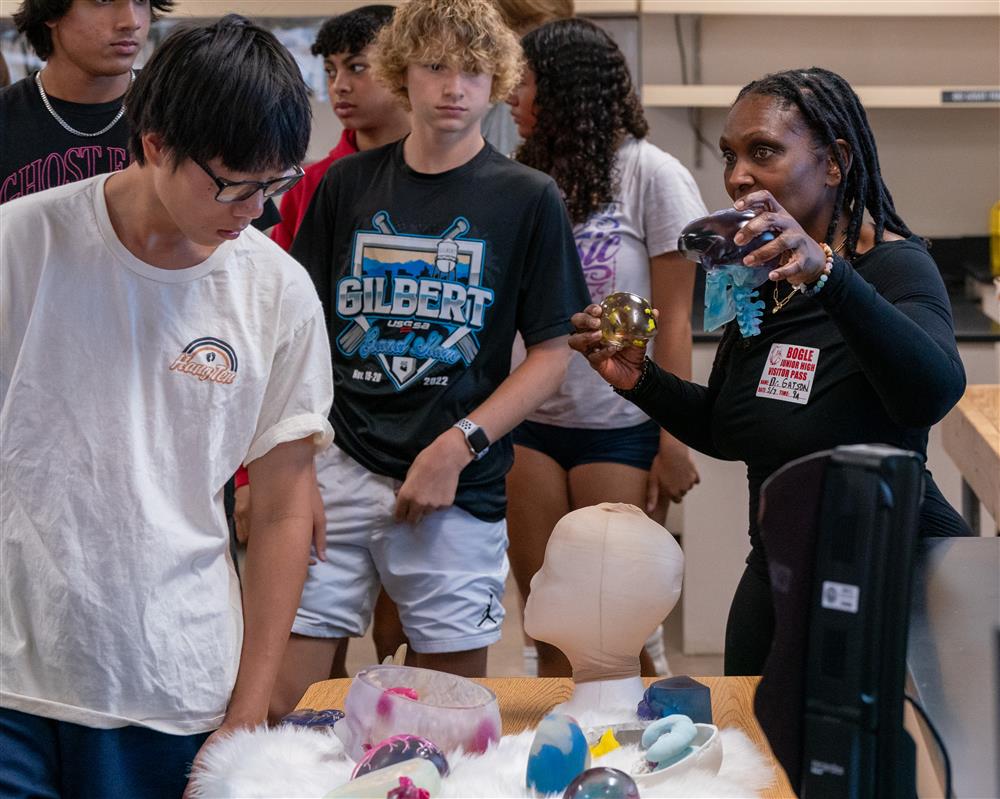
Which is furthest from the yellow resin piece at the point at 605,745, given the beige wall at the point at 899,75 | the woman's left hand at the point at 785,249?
the beige wall at the point at 899,75

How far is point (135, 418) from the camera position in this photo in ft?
4.21

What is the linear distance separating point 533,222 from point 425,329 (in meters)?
0.25

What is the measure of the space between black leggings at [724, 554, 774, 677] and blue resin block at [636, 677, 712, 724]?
8.7 inches

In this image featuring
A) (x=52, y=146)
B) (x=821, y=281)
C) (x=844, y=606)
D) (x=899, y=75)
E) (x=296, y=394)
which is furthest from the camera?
(x=899, y=75)

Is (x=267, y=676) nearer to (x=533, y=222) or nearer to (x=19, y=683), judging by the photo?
(x=19, y=683)

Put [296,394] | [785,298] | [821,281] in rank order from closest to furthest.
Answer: [821,281], [296,394], [785,298]

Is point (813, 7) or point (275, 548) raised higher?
point (813, 7)

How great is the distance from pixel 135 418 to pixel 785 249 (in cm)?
66

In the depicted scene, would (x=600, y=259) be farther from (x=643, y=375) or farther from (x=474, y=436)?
(x=643, y=375)

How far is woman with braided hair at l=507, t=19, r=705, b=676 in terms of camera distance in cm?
245

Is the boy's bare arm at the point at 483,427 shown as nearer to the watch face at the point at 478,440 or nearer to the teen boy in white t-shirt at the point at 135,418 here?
the watch face at the point at 478,440

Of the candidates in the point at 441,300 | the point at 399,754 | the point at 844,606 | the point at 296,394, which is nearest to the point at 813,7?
the point at 441,300

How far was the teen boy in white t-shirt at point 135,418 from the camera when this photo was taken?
124cm

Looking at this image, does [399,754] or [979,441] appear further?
[979,441]
